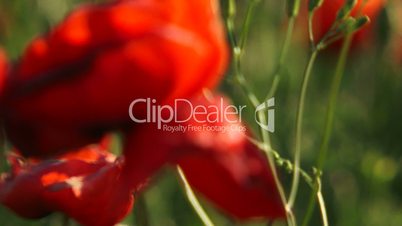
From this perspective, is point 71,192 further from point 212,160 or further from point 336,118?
point 336,118

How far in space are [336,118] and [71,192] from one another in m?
0.79

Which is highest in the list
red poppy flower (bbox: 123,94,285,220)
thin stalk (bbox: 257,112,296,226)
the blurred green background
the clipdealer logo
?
the clipdealer logo

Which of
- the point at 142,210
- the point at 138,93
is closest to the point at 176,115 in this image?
the point at 138,93

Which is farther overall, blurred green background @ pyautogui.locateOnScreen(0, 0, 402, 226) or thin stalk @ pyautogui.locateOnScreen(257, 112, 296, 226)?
blurred green background @ pyautogui.locateOnScreen(0, 0, 402, 226)

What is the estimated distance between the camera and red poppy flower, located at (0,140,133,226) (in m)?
0.62

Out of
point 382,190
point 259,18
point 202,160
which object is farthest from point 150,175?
point 259,18

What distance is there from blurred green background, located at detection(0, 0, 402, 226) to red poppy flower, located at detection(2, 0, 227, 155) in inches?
17.8

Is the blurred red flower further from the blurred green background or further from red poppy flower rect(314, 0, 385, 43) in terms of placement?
red poppy flower rect(314, 0, 385, 43)

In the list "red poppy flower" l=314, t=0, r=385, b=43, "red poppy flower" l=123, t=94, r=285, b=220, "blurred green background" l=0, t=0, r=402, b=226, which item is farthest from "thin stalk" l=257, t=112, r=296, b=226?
"red poppy flower" l=314, t=0, r=385, b=43

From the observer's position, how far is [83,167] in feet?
2.11

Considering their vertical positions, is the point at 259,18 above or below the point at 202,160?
A: below

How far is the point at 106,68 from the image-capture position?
57cm

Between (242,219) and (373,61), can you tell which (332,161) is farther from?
(242,219)

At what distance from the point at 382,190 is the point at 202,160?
0.65 metres
